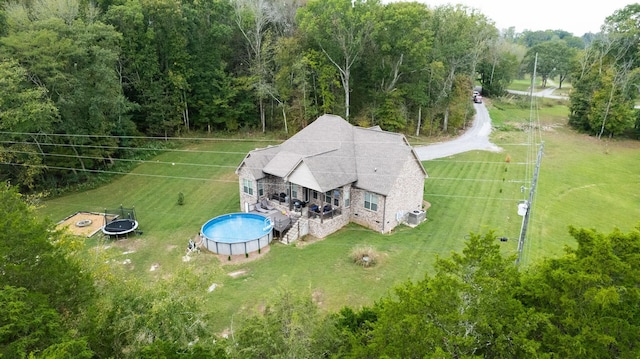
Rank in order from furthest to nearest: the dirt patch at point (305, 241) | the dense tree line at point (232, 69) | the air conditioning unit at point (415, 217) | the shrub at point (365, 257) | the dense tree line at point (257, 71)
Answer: the dense tree line at point (257, 71) < the dense tree line at point (232, 69) < the air conditioning unit at point (415, 217) < the dirt patch at point (305, 241) < the shrub at point (365, 257)

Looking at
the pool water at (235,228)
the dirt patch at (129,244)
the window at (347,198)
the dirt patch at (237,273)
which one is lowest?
the dirt patch at (237,273)

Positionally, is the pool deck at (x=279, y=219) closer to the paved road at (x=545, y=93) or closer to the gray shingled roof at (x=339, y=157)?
the gray shingled roof at (x=339, y=157)

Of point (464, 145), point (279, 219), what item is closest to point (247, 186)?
point (279, 219)

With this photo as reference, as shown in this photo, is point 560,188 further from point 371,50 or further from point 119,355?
point 119,355

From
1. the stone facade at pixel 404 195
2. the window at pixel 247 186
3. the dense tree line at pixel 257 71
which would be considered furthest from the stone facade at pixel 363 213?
the dense tree line at pixel 257 71

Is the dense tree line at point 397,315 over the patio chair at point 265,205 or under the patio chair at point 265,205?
over

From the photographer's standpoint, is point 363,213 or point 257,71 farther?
point 257,71

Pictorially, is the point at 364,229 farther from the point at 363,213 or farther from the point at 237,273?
the point at 237,273
